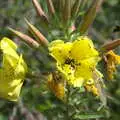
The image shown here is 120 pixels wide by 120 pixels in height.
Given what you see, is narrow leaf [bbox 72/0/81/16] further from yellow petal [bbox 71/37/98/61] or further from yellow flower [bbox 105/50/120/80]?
yellow flower [bbox 105/50/120/80]

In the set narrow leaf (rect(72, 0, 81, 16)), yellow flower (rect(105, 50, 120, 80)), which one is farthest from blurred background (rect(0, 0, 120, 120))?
narrow leaf (rect(72, 0, 81, 16))

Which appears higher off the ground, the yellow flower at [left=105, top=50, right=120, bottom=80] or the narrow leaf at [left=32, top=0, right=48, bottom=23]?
the narrow leaf at [left=32, top=0, right=48, bottom=23]

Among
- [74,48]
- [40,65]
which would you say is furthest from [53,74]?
[40,65]

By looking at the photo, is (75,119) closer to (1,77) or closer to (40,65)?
(1,77)

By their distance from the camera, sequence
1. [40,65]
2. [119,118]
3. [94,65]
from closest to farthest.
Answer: [94,65] < [119,118] < [40,65]

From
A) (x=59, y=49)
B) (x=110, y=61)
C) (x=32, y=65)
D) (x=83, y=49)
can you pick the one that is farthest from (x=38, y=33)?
(x=32, y=65)

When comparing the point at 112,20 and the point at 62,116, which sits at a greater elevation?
the point at 112,20
